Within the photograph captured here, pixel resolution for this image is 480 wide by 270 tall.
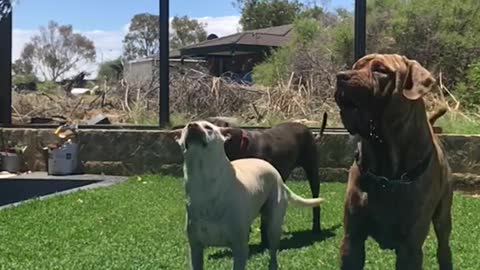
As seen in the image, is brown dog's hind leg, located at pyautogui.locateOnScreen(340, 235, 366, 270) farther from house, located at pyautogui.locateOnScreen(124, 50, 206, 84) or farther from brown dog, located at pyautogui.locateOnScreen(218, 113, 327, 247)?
house, located at pyautogui.locateOnScreen(124, 50, 206, 84)

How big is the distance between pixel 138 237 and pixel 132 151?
5.58 metres

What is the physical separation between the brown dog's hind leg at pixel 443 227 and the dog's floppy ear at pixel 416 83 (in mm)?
1133

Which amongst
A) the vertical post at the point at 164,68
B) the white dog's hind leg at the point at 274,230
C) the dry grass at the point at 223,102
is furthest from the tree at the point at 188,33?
→ the white dog's hind leg at the point at 274,230

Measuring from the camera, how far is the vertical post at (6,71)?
14656 millimetres

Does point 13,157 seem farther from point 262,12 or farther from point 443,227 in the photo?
point 262,12

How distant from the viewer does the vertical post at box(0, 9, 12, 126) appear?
48.1 feet

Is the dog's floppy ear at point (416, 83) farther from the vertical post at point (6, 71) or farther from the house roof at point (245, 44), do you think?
the house roof at point (245, 44)

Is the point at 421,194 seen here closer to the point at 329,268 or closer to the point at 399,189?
the point at 399,189

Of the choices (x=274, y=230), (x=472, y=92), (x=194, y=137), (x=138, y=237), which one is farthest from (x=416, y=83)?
(x=472, y=92)

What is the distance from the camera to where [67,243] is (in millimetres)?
7363

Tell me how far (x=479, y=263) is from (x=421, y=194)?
253 cm

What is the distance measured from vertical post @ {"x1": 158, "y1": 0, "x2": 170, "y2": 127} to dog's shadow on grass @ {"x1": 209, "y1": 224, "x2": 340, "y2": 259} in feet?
19.6

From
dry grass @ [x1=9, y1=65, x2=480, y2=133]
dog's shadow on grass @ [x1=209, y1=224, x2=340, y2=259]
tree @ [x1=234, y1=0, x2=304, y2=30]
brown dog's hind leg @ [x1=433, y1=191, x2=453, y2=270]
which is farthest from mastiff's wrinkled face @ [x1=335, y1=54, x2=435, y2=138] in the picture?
tree @ [x1=234, y1=0, x2=304, y2=30]

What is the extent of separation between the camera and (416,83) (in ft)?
13.4
